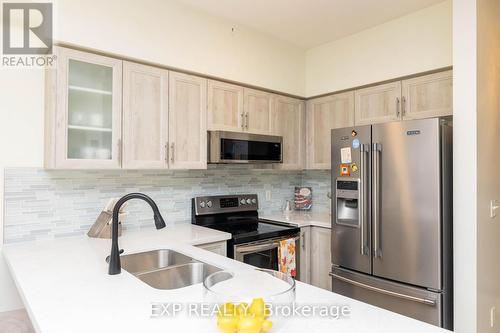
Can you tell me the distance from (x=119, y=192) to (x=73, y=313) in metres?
1.53

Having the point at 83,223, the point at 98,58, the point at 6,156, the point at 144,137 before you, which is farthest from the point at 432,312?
the point at 6,156

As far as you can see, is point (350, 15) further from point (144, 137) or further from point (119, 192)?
point (119, 192)

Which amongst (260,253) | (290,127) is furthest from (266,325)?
(290,127)

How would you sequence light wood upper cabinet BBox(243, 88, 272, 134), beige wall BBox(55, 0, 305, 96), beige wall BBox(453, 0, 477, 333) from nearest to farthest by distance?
beige wall BBox(453, 0, 477, 333)
beige wall BBox(55, 0, 305, 96)
light wood upper cabinet BBox(243, 88, 272, 134)

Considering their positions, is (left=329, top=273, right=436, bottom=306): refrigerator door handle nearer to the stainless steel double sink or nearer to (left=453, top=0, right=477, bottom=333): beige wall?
(left=453, top=0, right=477, bottom=333): beige wall

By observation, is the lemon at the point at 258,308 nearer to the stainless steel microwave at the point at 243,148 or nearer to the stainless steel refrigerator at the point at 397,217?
the stainless steel refrigerator at the point at 397,217

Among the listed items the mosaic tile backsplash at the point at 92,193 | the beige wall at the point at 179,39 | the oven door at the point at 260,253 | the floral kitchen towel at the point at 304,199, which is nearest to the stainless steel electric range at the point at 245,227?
the oven door at the point at 260,253

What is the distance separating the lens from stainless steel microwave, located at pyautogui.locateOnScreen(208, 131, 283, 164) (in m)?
2.72

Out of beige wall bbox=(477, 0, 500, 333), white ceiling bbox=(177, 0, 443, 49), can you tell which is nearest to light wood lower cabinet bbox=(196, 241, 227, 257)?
beige wall bbox=(477, 0, 500, 333)

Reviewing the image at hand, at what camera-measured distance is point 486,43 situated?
221 cm

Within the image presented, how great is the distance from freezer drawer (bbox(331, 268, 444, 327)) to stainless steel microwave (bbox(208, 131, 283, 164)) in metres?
1.12

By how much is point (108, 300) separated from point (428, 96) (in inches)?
103

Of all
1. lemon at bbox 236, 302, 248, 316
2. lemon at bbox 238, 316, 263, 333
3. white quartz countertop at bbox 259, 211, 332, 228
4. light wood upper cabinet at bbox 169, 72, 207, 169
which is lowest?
white quartz countertop at bbox 259, 211, 332, 228

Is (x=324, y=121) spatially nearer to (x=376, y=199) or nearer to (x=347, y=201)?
(x=347, y=201)
